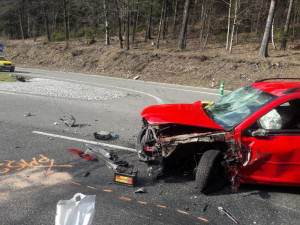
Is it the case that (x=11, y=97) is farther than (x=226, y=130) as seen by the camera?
Yes

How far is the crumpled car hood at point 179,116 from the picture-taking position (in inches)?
136

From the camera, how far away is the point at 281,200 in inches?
132

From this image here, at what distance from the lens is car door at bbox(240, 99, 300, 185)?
3.19m

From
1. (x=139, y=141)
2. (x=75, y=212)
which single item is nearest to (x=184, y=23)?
(x=139, y=141)

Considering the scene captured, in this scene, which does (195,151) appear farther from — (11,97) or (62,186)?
(11,97)

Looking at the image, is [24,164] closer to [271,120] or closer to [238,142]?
[238,142]

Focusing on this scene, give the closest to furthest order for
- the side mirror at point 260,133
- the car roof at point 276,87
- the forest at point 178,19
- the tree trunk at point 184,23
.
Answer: the side mirror at point 260,133
the car roof at point 276,87
the tree trunk at point 184,23
the forest at point 178,19

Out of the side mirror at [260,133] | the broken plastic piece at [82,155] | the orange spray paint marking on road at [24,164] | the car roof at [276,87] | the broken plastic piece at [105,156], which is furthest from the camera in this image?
the broken plastic piece at [82,155]

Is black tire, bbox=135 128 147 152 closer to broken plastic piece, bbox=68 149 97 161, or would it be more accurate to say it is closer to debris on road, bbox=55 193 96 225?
broken plastic piece, bbox=68 149 97 161

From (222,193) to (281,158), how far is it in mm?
923

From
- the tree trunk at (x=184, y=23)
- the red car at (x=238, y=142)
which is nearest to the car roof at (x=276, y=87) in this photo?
the red car at (x=238, y=142)

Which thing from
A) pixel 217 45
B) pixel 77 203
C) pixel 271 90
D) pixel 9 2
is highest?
pixel 9 2

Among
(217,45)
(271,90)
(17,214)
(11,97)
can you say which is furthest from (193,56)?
(17,214)

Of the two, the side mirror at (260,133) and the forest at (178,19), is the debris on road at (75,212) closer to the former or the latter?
the side mirror at (260,133)
